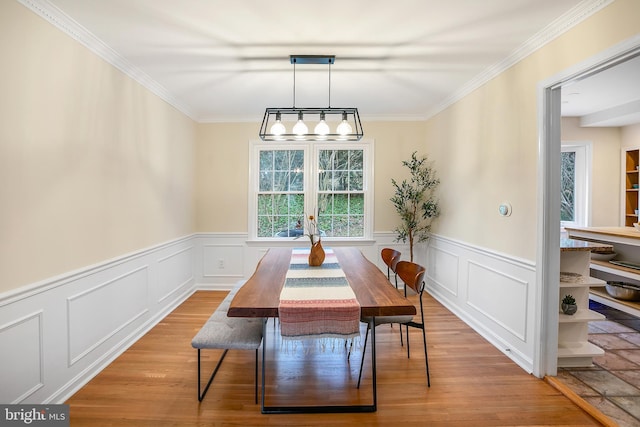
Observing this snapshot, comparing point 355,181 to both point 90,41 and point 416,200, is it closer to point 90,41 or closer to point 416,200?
point 416,200

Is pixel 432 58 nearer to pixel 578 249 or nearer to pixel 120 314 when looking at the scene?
pixel 578 249

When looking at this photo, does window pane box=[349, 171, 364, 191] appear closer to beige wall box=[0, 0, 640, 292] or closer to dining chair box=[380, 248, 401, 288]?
beige wall box=[0, 0, 640, 292]

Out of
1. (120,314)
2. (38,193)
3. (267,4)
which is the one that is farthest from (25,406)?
(267,4)

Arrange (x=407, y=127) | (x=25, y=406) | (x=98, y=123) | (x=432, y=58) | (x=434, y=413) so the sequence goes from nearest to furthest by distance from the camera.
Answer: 1. (x=25, y=406)
2. (x=434, y=413)
3. (x=98, y=123)
4. (x=432, y=58)
5. (x=407, y=127)

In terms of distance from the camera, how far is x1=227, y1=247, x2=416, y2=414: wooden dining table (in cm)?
179

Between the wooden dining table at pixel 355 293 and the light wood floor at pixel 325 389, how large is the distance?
0.20 feet

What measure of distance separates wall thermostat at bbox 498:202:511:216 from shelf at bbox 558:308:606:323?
3.00 ft

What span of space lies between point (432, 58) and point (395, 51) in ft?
1.26

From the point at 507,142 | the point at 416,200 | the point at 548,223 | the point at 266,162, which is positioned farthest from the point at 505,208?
the point at 266,162

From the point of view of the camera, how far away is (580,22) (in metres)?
2.07

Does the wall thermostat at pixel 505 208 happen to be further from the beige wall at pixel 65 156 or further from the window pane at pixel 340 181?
the beige wall at pixel 65 156

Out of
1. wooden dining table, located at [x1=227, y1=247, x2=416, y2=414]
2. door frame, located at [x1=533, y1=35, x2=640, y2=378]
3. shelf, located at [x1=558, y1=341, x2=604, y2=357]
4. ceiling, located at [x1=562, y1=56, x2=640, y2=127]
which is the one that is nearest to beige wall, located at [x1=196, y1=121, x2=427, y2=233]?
ceiling, located at [x1=562, y1=56, x2=640, y2=127]

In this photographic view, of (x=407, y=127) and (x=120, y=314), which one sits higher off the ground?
(x=407, y=127)

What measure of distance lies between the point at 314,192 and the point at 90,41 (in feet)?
9.98
